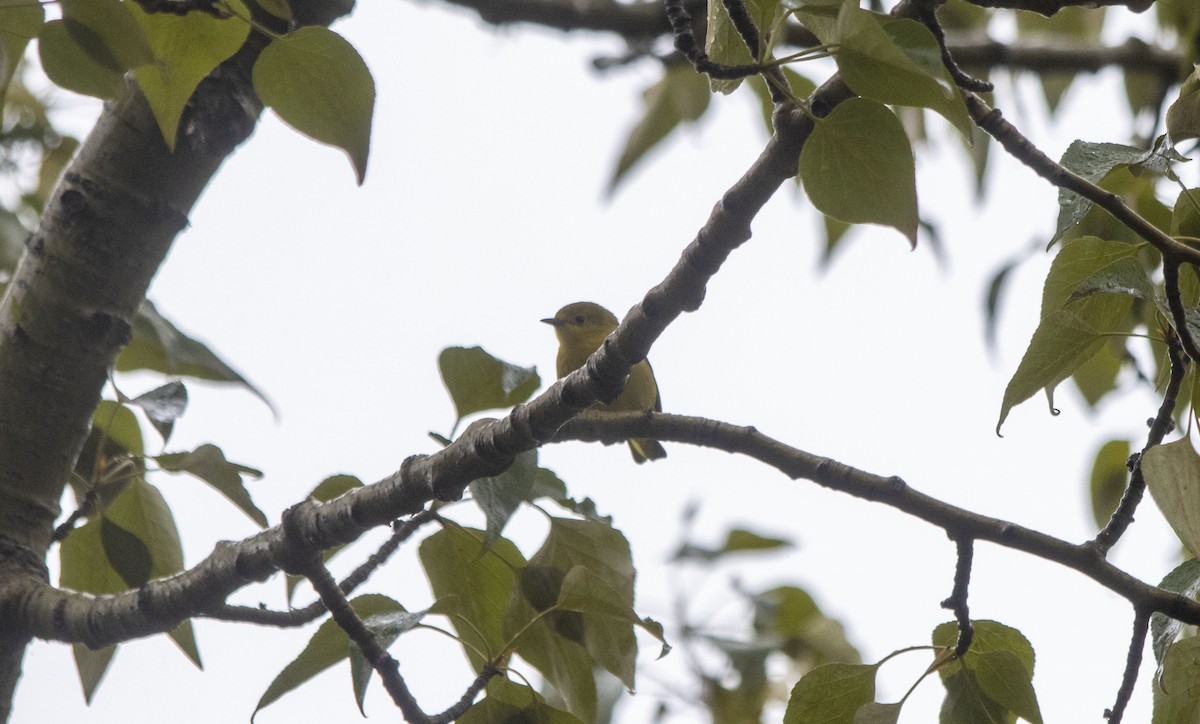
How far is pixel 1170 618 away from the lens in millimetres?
1073

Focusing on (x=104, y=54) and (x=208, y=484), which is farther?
(x=208, y=484)

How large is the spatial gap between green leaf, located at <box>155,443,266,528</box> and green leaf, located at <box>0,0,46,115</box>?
55cm

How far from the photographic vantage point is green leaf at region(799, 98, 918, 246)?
2.77ft

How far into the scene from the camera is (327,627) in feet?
4.28

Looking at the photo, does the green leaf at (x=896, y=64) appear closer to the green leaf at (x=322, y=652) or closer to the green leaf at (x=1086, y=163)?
the green leaf at (x=1086, y=163)

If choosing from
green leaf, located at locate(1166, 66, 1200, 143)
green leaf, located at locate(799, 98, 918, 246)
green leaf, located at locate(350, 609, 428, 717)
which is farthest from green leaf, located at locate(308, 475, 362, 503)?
green leaf, located at locate(1166, 66, 1200, 143)

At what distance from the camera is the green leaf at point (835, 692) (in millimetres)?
1114

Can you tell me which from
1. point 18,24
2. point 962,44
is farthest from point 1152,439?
point 962,44

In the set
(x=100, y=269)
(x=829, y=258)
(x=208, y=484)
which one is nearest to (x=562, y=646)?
(x=208, y=484)

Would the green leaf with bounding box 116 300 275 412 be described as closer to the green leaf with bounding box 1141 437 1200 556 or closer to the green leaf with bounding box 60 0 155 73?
the green leaf with bounding box 60 0 155 73

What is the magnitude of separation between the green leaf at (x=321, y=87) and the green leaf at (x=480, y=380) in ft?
1.14

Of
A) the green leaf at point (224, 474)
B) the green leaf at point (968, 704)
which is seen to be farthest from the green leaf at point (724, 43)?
the green leaf at point (224, 474)

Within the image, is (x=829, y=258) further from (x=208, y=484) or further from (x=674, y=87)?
(x=208, y=484)

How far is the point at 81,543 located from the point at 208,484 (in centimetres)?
35
